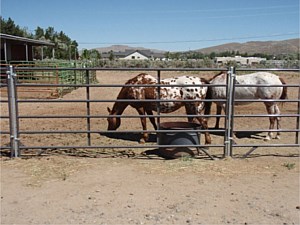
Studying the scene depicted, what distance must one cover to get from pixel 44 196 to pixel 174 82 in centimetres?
384

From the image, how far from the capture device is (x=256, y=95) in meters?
7.97

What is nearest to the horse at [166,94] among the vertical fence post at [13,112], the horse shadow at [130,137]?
the horse shadow at [130,137]

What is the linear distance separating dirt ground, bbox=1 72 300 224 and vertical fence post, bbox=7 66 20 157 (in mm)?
230

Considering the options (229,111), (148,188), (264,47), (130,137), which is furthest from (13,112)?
(264,47)

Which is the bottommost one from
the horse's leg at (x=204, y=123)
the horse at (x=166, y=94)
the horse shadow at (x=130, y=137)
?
the horse shadow at (x=130, y=137)

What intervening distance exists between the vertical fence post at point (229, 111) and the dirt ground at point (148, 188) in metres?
0.25

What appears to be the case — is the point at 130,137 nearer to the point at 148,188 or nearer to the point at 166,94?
the point at 166,94

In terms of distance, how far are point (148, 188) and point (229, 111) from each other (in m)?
2.15

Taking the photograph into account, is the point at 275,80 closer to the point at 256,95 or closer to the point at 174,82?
the point at 256,95

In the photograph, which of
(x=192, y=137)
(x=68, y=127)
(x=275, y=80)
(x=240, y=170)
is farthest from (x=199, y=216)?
(x=68, y=127)

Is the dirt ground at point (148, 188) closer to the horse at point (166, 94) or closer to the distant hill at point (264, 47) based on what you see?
the horse at point (166, 94)

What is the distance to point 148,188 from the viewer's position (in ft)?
14.6

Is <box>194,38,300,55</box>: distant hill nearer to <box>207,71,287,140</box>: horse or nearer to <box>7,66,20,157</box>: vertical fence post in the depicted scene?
<box>207,71,287,140</box>: horse

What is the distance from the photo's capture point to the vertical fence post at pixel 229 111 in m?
5.66
